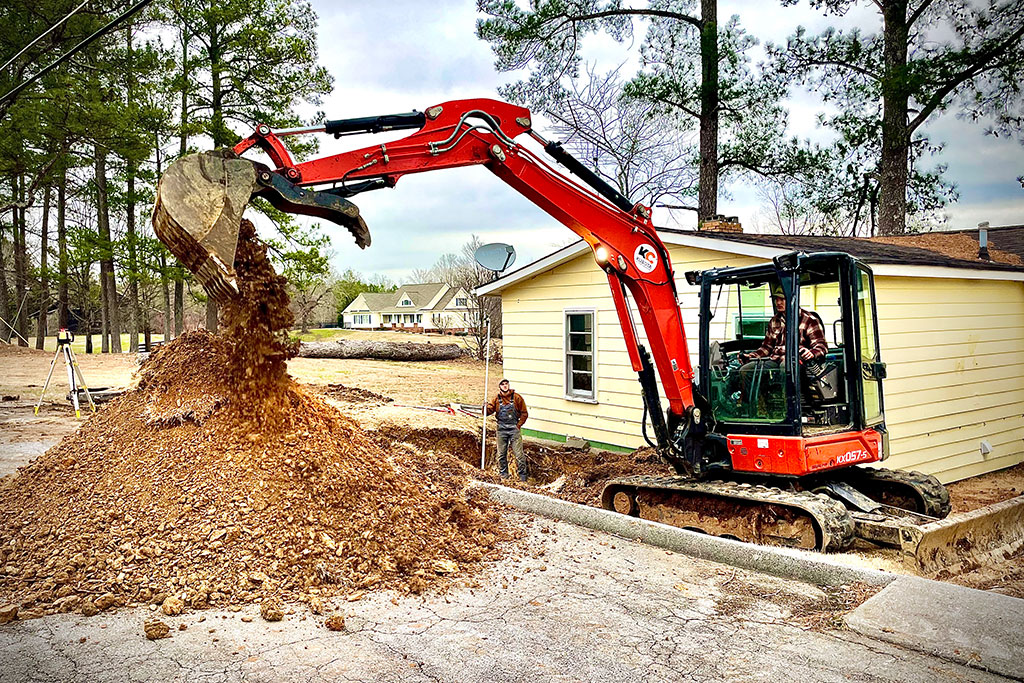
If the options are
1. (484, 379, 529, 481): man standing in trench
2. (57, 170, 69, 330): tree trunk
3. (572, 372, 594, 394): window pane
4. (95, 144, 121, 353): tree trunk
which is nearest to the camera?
(484, 379, 529, 481): man standing in trench

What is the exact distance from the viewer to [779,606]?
5.30 m

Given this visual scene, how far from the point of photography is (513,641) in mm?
4727

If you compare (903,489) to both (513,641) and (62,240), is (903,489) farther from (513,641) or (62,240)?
(62,240)

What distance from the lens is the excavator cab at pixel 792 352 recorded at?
6.65 meters

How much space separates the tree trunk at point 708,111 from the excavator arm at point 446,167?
415 inches

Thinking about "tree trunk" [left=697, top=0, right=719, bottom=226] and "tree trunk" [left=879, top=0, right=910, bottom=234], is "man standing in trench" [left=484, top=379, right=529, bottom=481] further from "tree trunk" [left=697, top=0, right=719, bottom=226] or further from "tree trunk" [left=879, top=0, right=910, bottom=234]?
"tree trunk" [left=879, top=0, right=910, bottom=234]

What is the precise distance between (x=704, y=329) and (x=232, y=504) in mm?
4677

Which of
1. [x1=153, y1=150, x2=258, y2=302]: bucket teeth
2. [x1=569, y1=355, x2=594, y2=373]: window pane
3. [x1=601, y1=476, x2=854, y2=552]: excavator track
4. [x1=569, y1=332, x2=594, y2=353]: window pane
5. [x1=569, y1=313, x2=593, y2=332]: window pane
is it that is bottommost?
[x1=601, y1=476, x2=854, y2=552]: excavator track

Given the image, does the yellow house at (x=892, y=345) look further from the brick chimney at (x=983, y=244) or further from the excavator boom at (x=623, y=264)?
the excavator boom at (x=623, y=264)

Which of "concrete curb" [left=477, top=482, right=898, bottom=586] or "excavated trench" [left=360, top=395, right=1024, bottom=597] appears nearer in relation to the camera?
"concrete curb" [left=477, top=482, right=898, bottom=586]

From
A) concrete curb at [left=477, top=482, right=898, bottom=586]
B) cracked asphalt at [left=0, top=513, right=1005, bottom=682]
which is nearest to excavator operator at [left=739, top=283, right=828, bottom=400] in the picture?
concrete curb at [left=477, top=482, right=898, bottom=586]

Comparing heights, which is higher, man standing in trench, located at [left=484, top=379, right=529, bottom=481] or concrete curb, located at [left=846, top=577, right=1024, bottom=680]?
man standing in trench, located at [left=484, top=379, right=529, bottom=481]

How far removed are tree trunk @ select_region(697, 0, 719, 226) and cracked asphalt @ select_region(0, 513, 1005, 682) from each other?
43.5 ft

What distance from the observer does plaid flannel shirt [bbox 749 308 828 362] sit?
6680 millimetres
